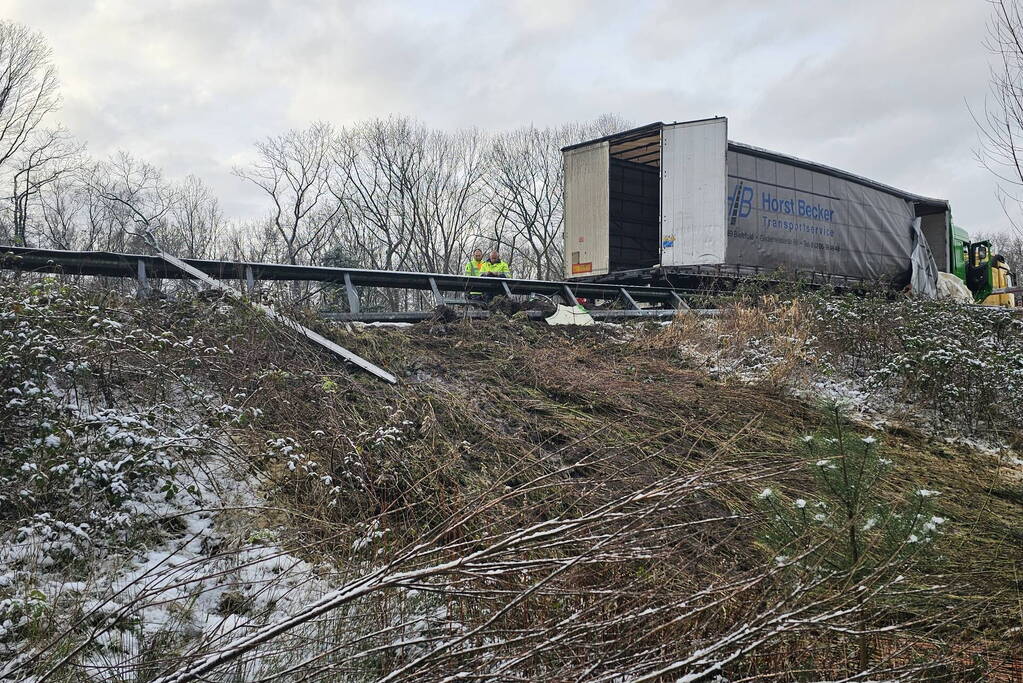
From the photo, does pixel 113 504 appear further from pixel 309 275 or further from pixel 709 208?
pixel 709 208

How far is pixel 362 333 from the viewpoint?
24.7ft

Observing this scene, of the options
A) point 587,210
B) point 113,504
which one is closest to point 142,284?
point 113,504

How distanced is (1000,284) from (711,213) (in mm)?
12113

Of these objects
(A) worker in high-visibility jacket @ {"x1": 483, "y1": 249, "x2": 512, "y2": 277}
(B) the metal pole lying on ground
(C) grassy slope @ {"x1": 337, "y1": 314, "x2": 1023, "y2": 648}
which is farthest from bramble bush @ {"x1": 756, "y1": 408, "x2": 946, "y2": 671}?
(A) worker in high-visibility jacket @ {"x1": 483, "y1": 249, "x2": 512, "y2": 277}

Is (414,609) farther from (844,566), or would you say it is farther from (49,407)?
(49,407)

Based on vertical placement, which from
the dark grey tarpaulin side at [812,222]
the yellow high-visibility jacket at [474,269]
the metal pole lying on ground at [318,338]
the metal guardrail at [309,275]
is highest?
the dark grey tarpaulin side at [812,222]

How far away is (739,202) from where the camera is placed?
14.0m

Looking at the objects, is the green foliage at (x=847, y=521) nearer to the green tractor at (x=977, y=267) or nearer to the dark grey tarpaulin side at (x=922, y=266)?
the dark grey tarpaulin side at (x=922, y=266)

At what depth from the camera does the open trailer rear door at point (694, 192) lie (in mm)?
12977

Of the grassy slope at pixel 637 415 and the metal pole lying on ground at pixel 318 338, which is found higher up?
the metal pole lying on ground at pixel 318 338

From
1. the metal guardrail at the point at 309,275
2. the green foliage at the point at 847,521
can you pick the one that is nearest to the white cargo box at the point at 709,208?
the metal guardrail at the point at 309,275

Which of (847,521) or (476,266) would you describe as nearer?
(847,521)

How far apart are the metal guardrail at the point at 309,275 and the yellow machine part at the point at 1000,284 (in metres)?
11.7

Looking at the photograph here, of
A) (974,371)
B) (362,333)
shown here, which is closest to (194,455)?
(362,333)
